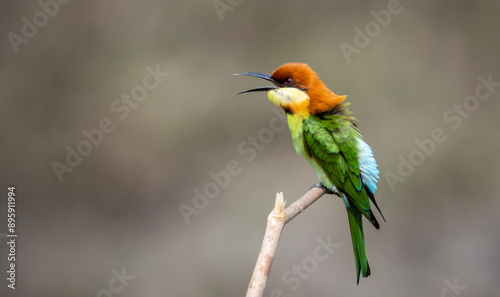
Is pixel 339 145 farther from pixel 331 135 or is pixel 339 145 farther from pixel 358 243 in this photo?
pixel 358 243

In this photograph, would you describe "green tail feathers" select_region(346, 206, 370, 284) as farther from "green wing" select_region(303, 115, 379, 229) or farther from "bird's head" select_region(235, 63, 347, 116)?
"bird's head" select_region(235, 63, 347, 116)

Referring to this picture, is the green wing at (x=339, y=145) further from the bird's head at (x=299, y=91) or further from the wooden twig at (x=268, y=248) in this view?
the wooden twig at (x=268, y=248)

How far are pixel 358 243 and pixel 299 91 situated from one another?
458mm

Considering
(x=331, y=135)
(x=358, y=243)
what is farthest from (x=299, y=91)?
(x=358, y=243)

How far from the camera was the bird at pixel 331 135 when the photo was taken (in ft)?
4.50

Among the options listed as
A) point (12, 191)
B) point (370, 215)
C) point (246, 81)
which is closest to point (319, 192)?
point (370, 215)

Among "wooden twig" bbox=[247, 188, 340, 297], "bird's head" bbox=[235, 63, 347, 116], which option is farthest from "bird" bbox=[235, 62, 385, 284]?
"wooden twig" bbox=[247, 188, 340, 297]

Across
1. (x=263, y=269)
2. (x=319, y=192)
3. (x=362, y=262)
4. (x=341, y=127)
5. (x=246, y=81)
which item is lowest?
(x=362, y=262)

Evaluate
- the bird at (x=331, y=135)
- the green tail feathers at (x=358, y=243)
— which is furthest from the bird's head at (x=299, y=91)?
the green tail feathers at (x=358, y=243)

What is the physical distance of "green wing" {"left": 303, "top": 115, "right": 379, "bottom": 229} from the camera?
1.44m

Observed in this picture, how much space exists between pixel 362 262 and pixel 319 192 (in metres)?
0.25

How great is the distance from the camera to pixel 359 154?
1458mm

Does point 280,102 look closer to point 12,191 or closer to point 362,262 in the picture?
point 362,262

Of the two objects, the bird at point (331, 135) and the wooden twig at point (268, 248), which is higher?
the bird at point (331, 135)
